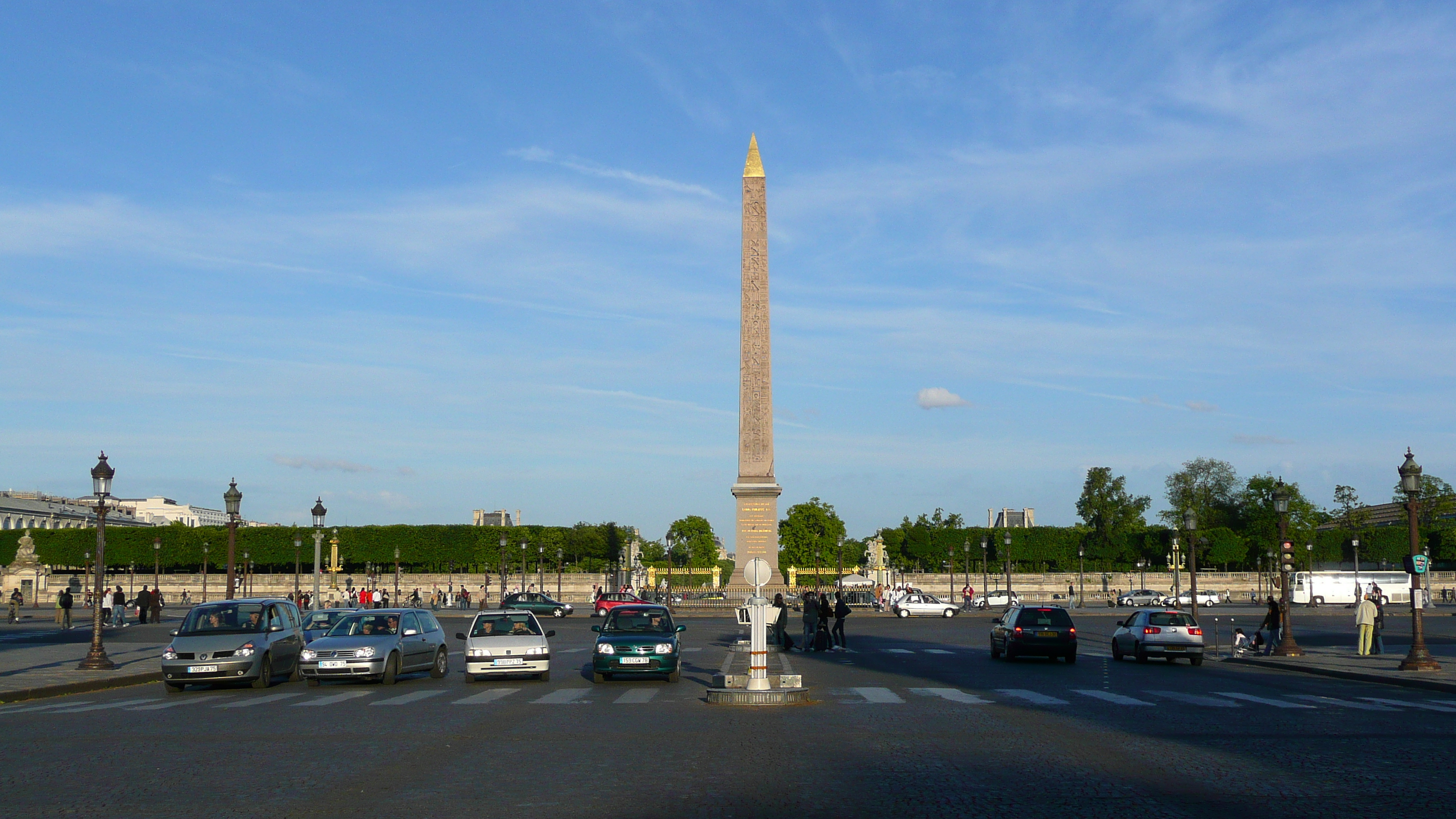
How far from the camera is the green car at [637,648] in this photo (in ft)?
74.1

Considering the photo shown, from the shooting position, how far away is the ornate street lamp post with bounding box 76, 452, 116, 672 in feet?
83.9

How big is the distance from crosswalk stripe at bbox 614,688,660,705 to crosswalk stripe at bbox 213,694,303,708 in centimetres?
516

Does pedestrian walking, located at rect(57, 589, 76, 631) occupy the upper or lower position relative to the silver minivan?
lower

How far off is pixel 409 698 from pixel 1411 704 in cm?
1469

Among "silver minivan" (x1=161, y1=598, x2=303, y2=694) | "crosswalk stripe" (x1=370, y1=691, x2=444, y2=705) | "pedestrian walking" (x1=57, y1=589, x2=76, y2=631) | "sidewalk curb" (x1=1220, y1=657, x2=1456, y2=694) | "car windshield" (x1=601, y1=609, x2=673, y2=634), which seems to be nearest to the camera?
"crosswalk stripe" (x1=370, y1=691, x2=444, y2=705)

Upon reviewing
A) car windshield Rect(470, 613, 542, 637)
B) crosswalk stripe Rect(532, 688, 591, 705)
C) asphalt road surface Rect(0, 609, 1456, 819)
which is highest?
car windshield Rect(470, 613, 542, 637)

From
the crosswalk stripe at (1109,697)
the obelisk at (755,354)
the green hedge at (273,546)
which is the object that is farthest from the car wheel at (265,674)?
the green hedge at (273,546)

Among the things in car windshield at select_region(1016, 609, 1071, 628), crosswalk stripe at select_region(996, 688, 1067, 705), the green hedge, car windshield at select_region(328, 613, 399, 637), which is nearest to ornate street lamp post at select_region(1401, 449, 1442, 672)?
car windshield at select_region(1016, 609, 1071, 628)

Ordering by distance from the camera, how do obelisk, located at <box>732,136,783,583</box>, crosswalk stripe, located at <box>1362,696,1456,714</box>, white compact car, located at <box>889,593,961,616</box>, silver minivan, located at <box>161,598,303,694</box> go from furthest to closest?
white compact car, located at <box>889,593,961,616</box> → obelisk, located at <box>732,136,783,583</box> → silver minivan, located at <box>161,598,303,694</box> → crosswalk stripe, located at <box>1362,696,1456,714</box>

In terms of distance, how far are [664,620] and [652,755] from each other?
11.6m

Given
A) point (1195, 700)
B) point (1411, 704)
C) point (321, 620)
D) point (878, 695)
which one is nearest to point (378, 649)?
point (878, 695)

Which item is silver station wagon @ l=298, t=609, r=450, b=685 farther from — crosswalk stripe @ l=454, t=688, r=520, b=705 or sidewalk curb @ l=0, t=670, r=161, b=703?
sidewalk curb @ l=0, t=670, r=161, b=703

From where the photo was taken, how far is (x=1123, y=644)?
31.2 meters

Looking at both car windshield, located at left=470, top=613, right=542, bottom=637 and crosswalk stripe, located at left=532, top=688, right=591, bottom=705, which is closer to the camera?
crosswalk stripe, located at left=532, top=688, right=591, bottom=705
